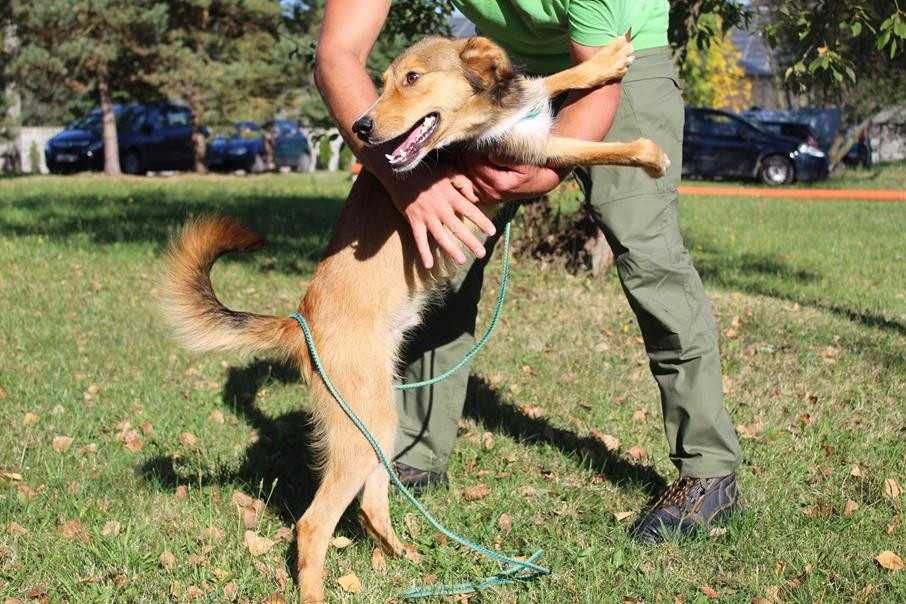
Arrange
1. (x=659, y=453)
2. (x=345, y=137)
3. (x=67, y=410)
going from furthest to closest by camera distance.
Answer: (x=67, y=410) → (x=659, y=453) → (x=345, y=137)

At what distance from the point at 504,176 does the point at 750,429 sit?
251cm

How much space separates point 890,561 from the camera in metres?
3.49

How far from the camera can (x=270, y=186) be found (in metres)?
20.2


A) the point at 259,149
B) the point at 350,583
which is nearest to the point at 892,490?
the point at 350,583

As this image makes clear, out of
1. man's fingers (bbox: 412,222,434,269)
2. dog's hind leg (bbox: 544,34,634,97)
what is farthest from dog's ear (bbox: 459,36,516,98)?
man's fingers (bbox: 412,222,434,269)

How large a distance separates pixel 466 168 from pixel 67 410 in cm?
303

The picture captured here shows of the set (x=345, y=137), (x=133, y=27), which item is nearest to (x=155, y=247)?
(x=345, y=137)

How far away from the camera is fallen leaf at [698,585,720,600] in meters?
3.32

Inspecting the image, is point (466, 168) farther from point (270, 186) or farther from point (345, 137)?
point (270, 186)

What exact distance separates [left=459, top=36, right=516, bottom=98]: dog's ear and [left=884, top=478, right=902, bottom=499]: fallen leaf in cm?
238

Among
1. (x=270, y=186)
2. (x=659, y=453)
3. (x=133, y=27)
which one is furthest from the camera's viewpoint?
(x=133, y=27)

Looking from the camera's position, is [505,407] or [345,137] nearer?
[345,137]

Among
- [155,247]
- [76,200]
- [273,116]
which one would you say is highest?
[155,247]

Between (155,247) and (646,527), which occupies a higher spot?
(646,527)
